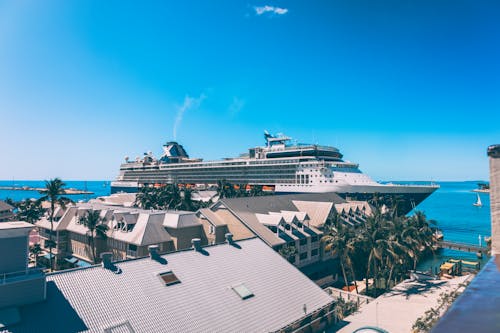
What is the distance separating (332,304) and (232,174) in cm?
10044

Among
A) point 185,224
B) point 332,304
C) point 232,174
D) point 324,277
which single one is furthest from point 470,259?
point 232,174

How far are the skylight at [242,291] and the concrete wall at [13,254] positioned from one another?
1403 centimetres

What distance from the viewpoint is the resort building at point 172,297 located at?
18.6 meters

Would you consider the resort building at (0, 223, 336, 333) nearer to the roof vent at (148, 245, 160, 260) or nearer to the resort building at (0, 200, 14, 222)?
the roof vent at (148, 245, 160, 260)

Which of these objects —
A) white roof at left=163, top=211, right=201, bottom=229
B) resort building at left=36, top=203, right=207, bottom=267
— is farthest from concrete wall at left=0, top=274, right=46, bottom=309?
white roof at left=163, top=211, right=201, bottom=229

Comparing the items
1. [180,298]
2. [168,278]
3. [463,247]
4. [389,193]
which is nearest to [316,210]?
[168,278]

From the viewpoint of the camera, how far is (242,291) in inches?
969

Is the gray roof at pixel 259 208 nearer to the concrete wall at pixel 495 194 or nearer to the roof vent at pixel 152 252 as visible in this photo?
the roof vent at pixel 152 252

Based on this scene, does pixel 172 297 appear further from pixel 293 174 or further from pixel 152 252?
pixel 293 174

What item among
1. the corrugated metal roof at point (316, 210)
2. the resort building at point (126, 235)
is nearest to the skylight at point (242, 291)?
the resort building at point (126, 235)

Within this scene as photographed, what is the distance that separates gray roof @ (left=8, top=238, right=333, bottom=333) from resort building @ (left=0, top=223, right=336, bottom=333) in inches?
2.1

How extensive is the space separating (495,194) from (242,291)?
21526 mm

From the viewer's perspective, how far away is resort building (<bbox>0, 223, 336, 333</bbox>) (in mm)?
18609

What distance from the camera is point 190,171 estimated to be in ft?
474
